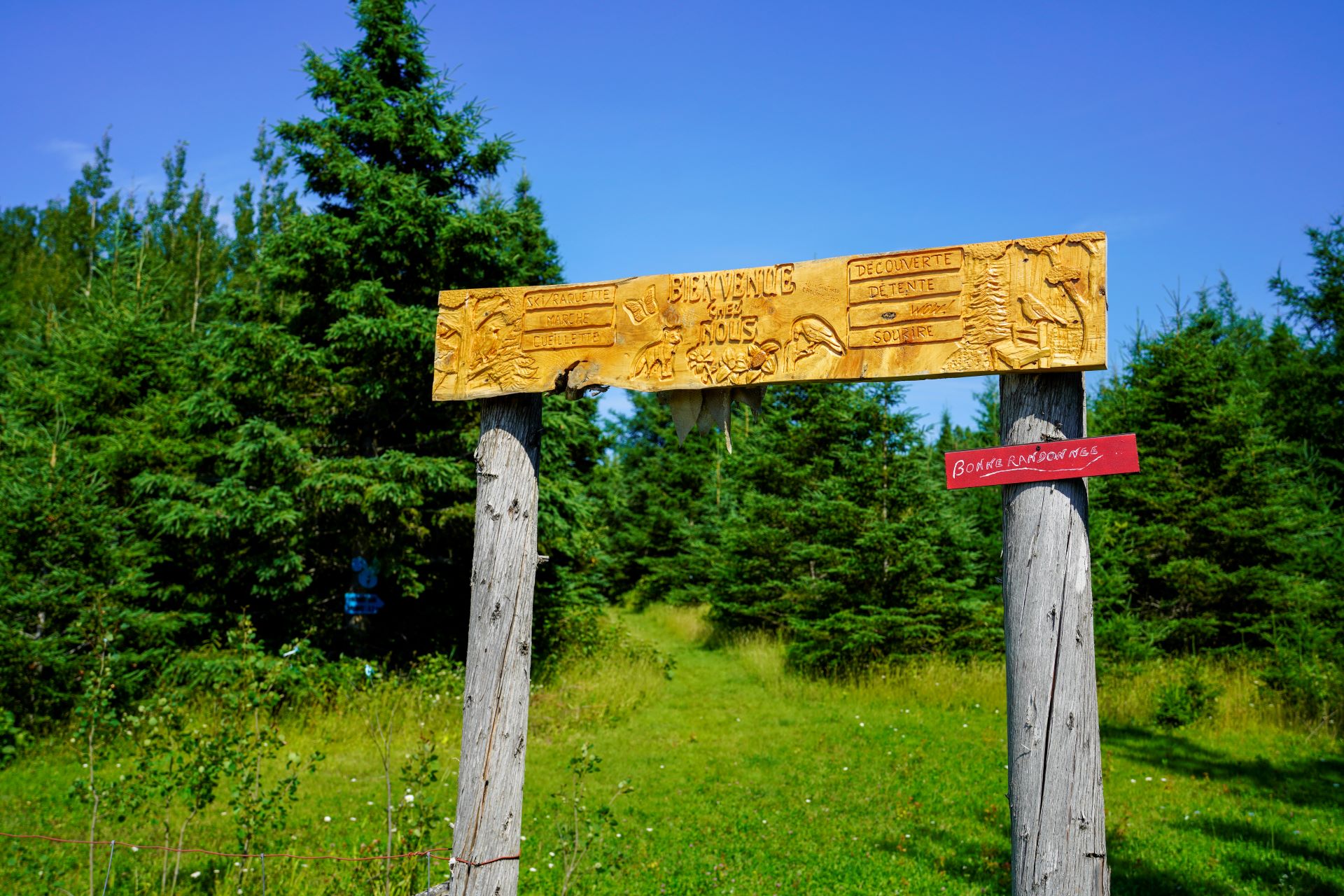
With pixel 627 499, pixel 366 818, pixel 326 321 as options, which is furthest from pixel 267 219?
pixel 366 818

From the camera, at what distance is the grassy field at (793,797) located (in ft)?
17.9

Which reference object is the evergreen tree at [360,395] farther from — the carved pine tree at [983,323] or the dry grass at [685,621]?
the carved pine tree at [983,323]

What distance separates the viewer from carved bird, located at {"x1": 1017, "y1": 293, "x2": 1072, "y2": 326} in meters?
2.99

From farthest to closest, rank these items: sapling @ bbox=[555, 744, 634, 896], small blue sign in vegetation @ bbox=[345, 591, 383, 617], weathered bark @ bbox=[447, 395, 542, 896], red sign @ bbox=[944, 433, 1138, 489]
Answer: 1. small blue sign in vegetation @ bbox=[345, 591, 383, 617]
2. sapling @ bbox=[555, 744, 634, 896]
3. weathered bark @ bbox=[447, 395, 542, 896]
4. red sign @ bbox=[944, 433, 1138, 489]

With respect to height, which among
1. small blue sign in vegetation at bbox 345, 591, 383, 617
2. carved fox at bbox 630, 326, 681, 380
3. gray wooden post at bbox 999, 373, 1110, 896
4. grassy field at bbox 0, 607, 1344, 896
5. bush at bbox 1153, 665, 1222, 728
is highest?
carved fox at bbox 630, 326, 681, 380

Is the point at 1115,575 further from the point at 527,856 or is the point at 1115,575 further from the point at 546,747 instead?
the point at 527,856

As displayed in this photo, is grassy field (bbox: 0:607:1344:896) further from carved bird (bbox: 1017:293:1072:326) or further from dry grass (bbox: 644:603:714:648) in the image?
dry grass (bbox: 644:603:714:648)

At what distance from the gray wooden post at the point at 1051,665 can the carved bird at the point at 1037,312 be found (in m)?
0.21

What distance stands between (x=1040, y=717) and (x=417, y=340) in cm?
907

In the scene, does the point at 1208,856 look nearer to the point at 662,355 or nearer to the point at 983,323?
the point at 983,323

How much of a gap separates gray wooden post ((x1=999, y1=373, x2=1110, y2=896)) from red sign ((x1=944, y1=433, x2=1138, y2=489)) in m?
0.06

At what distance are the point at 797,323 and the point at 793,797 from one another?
17.9ft

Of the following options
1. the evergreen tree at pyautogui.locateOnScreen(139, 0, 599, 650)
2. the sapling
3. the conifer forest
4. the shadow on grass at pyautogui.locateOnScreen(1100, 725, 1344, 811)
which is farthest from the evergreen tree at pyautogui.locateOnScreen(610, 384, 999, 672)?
the sapling

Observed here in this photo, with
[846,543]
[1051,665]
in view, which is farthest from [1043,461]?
[846,543]
